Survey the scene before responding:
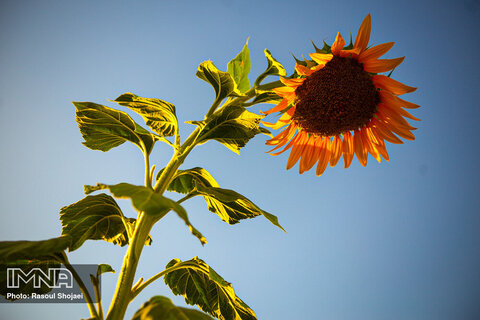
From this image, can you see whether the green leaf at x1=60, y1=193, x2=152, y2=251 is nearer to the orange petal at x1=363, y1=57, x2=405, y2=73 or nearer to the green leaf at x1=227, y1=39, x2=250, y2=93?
the green leaf at x1=227, y1=39, x2=250, y2=93

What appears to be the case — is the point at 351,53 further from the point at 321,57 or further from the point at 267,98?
the point at 267,98

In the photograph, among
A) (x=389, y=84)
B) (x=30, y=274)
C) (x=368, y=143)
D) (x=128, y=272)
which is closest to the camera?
(x=128, y=272)

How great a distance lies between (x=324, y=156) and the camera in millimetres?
1206

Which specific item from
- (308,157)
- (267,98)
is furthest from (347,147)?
(267,98)

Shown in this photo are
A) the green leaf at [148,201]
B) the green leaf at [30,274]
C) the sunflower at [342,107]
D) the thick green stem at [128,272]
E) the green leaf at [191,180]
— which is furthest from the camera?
the green leaf at [191,180]

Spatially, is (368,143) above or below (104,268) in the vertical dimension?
above

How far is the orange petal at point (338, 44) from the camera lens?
3.30 feet

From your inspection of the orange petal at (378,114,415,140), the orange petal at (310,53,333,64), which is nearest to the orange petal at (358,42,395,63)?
the orange petal at (310,53,333,64)

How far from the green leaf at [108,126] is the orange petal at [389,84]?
76 centimetres

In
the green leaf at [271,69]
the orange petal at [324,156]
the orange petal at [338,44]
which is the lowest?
the orange petal at [324,156]

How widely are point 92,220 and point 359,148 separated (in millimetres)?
951

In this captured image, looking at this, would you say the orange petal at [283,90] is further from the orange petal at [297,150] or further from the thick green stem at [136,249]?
the thick green stem at [136,249]

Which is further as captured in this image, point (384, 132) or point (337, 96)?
point (384, 132)

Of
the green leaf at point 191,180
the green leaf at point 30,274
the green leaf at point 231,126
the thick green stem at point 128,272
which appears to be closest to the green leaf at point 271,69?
the green leaf at point 231,126
